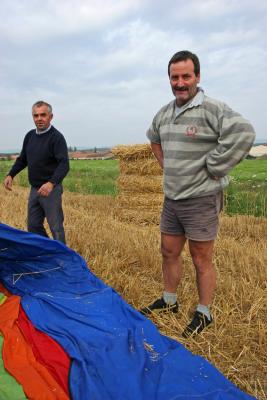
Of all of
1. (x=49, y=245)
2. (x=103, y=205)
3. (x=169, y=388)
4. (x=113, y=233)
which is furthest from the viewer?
(x=103, y=205)

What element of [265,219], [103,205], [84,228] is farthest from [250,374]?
[103,205]

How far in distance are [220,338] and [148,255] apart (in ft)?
6.35

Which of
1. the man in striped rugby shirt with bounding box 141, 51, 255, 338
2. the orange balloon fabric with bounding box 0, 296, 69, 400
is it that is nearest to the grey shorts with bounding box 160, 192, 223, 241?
the man in striped rugby shirt with bounding box 141, 51, 255, 338

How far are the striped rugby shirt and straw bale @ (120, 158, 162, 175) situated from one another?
211 inches

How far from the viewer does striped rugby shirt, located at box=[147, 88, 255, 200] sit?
10.1 ft

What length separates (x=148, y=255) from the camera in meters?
5.07

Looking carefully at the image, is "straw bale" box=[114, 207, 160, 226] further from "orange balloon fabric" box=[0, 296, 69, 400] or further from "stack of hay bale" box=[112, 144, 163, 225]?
"orange balloon fabric" box=[0, 296, 69, 400]

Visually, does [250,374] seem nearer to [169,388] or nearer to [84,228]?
[169,388]

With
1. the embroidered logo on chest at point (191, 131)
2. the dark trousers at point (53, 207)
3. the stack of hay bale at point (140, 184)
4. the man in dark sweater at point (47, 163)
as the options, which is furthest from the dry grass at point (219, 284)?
the stack of hay bale at point (140, 184)

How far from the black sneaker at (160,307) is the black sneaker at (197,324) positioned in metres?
0.32

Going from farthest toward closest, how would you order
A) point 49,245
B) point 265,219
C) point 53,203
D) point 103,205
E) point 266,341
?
point 103,205 → point 265,219 → point 53,203 → point 49,245 → point 266,341

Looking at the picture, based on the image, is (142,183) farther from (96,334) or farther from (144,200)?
(96,334)

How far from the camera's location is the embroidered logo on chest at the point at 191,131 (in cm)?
325

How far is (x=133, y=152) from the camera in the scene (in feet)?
29.3
